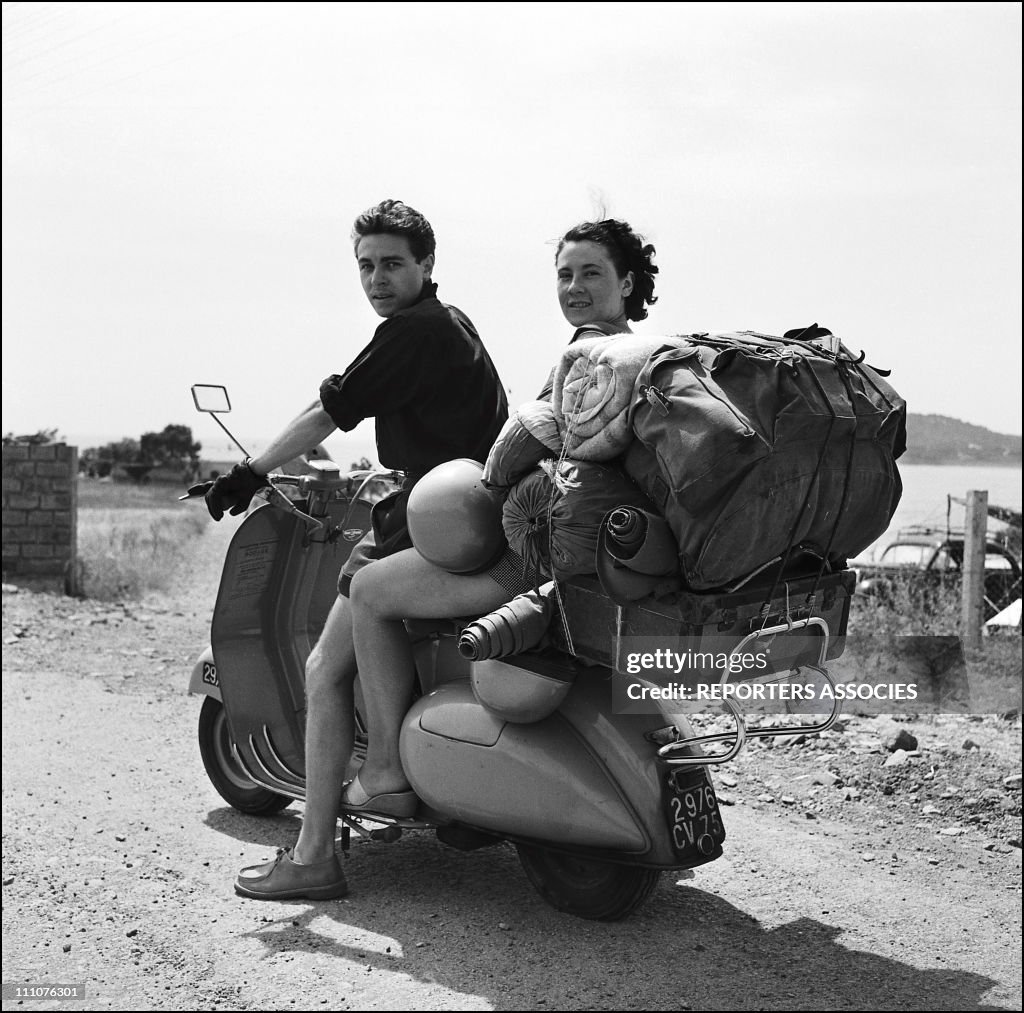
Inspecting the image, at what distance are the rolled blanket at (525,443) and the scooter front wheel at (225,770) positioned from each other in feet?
6.74

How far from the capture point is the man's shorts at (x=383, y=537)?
3.78 metres

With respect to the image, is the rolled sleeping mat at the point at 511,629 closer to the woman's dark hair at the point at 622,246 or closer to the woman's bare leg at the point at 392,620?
the woman's bare leg at the point at 392,620

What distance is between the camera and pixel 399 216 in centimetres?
387

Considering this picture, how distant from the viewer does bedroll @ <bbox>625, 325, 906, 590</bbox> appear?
2.65 meters

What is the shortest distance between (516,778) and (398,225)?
1698mm

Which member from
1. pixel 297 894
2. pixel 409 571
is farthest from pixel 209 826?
pixel 409 571

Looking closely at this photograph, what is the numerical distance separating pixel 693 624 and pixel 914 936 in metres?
1.45

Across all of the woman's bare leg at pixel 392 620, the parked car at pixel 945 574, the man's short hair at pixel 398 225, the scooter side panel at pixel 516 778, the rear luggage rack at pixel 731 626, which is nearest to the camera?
the rear luggage rack at pixel 731 626

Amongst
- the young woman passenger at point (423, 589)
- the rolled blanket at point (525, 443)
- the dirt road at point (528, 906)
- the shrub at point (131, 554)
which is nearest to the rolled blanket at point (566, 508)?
the rolled blanket at point (525, 443)

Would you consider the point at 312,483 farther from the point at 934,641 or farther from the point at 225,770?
the point at 934,641

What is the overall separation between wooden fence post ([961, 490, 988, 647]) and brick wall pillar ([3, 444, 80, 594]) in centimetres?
789

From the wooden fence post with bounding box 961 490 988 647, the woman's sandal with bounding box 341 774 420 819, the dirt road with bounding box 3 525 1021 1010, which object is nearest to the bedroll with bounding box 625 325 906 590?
the dirt road with bounding box 3 525 1021 1010

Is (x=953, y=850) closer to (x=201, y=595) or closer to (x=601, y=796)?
(x=601, y=796)

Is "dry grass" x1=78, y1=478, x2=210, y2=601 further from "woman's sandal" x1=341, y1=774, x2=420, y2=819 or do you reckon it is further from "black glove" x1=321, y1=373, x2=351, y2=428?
"black glove" x1=321, y1=373, x2=351, y2=428
